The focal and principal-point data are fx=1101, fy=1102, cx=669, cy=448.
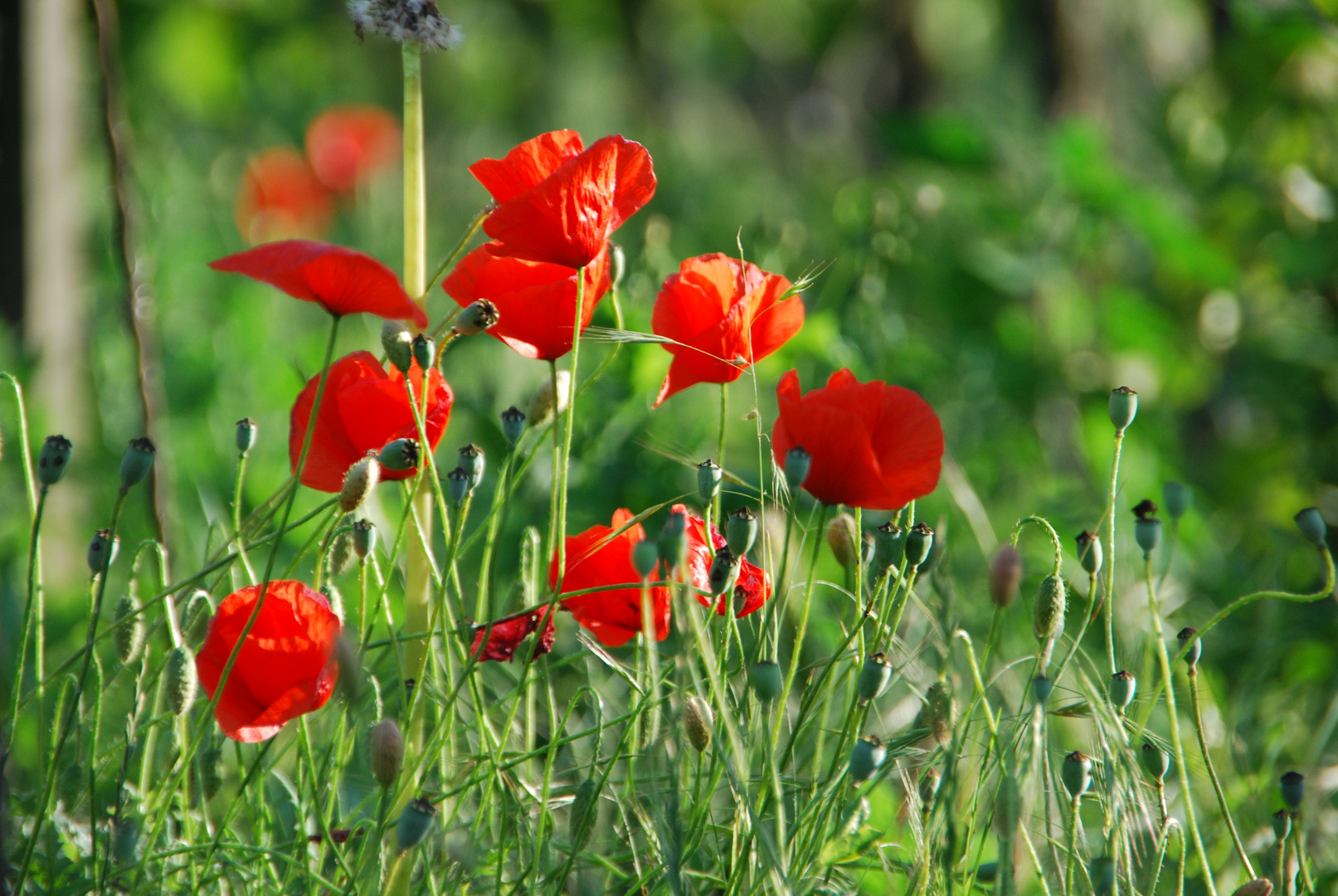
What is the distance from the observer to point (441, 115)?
4.93 metres

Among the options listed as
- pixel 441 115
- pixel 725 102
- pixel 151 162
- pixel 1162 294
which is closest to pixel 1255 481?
pixel 1162 294

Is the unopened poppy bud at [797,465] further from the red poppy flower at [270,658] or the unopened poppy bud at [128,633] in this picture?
the unopened poppy bud at [128,633]

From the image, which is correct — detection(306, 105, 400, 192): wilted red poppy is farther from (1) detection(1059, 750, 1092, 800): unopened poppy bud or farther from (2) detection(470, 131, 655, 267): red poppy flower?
(1) detection(1059, 750, 1092, 800): unopened poppy bud

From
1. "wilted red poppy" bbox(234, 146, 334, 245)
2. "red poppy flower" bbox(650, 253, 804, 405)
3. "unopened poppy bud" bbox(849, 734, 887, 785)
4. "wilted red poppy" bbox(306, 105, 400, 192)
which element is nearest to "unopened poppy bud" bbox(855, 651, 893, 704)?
"unopened poppy bud" bbox(849, 734, 887, 785)

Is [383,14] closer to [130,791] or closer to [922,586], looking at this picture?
[130,791]

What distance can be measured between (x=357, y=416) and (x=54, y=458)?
0.12 meters

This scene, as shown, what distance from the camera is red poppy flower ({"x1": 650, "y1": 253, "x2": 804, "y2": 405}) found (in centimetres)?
50

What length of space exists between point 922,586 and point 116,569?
30.7 inches

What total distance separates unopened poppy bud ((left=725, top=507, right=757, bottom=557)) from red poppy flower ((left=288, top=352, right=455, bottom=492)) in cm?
14

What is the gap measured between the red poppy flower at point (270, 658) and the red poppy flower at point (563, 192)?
0.59 ft

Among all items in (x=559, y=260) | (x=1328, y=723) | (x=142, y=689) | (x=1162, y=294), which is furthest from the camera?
(x=1162, y=294)

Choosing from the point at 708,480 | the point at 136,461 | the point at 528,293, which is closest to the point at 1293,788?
the point at 708,480

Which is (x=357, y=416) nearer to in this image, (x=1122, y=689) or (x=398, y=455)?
(x=398, y=455)

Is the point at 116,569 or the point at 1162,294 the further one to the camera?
the point at 1162,294
